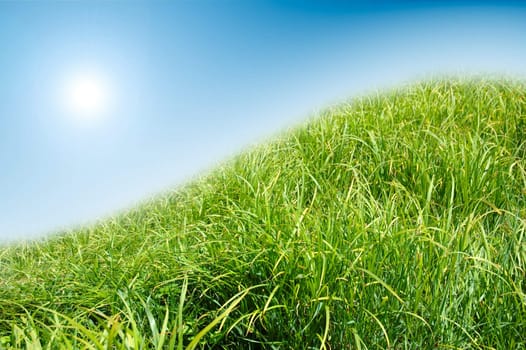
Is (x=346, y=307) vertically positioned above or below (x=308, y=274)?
below

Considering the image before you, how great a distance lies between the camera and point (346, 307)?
Answer: 170cm

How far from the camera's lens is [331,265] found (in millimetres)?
1756

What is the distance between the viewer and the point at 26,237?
3945mm

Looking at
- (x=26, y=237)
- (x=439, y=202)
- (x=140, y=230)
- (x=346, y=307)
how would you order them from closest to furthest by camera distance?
(x=346, y=307), (x=439, y=202), (x=140, y=230), (x=26, y=237)

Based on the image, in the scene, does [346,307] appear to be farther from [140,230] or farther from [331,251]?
[140,230]

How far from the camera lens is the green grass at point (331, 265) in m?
1.68

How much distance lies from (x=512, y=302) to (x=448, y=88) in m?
2.59

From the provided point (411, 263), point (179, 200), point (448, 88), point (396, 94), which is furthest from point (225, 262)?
point (448, 88)

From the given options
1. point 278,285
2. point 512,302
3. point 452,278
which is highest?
point 278,285

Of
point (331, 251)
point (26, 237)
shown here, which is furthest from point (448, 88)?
point (26, 237)

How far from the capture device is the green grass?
168 cm

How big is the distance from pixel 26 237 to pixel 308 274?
285 centimetres

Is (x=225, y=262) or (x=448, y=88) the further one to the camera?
(x=448, y=88)

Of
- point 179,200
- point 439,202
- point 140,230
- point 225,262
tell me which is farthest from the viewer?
point 179,200
